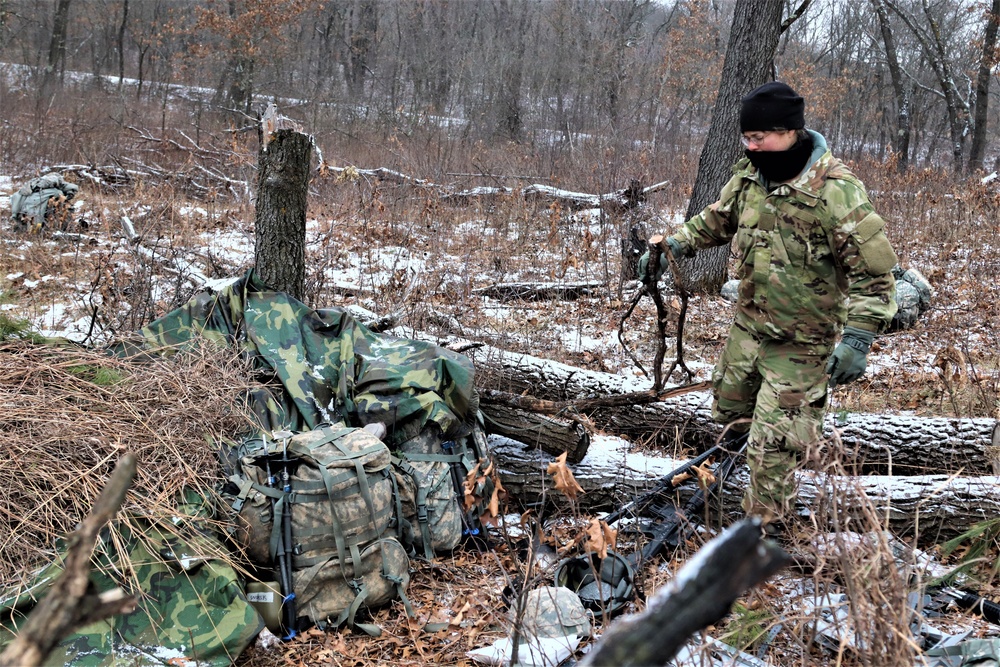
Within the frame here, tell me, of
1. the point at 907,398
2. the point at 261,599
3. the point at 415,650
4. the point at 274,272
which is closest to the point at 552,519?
the point at 415,650

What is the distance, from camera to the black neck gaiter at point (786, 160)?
339 centimetres

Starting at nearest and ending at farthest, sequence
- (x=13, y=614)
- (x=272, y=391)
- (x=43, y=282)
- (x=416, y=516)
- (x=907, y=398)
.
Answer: (x=13, y=614)
(x=416, y=516)
(x=272, y=391)
(x=907, y=398)
(x=43, y=282)

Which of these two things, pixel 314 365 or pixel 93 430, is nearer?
pixel 93 430

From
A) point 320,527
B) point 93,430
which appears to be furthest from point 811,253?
point 93,430

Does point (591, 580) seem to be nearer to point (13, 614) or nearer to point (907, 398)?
point (13, 614)

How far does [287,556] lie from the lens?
322 centimetres

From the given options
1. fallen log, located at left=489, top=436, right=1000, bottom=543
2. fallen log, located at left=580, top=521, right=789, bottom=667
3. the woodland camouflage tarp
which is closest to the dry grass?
the woodland camouflage tarp

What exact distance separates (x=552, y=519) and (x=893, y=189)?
34.6 feet

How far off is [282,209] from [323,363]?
1.11 meters

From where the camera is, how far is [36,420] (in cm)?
330

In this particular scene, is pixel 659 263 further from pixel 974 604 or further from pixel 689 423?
pixel 974 604

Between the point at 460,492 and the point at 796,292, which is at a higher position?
the point at 796,292

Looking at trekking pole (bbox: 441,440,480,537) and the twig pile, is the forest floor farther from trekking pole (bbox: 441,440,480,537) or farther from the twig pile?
the twig pile

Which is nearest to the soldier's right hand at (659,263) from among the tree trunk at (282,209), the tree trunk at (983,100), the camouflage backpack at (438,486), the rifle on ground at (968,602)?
the camouflage backpack at (438,486)
